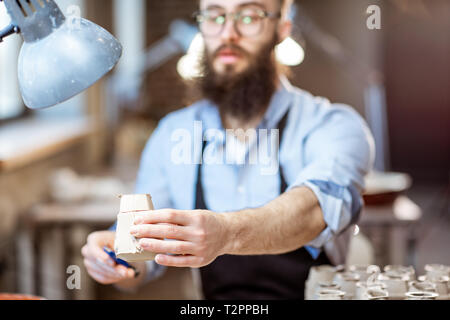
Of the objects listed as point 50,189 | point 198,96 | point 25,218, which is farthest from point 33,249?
point 198,96

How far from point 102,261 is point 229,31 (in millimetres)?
440

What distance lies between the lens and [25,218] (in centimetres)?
222

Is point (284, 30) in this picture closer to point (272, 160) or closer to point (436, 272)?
point (272, 160)

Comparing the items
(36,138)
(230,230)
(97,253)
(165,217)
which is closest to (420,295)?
(230,230)

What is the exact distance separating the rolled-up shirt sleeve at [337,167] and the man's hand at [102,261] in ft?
1.03

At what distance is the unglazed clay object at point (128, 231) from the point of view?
31.2 inches

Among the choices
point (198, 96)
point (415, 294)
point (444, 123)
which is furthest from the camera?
point (444, 123)

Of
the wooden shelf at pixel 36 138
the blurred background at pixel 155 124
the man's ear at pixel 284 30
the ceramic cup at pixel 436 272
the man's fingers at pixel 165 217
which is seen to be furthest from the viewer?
the blurred background at pixel 155 124

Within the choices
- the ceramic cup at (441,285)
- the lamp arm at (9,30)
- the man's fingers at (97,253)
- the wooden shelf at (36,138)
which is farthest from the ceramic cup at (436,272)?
the wooden shelf at (36,138)

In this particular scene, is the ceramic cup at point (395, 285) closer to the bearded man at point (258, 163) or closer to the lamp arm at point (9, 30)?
the bearded man at point (258, 163)

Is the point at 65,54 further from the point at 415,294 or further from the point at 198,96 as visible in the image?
the point at 415,294

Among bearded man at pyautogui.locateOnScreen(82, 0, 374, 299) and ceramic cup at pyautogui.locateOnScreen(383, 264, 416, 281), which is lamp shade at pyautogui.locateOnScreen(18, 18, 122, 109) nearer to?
bearded man at pyautogui.locateOnScreen(82, 0, 374, 299)

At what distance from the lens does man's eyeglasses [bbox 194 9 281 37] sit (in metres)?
1.04

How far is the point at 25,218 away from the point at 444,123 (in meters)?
4.50
